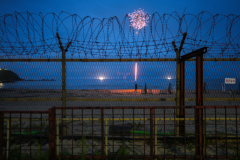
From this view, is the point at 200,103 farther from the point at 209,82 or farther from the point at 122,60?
the point at 122,60

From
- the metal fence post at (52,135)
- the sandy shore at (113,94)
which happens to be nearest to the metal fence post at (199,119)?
the sandy shore at (113,94)

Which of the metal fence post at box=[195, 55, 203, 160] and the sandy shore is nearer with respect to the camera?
the metal fence post at box=[195, 55, 203, 160]

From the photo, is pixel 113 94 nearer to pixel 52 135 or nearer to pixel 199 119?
pixel 52 135

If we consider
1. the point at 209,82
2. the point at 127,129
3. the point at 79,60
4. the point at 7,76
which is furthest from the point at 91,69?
the point at 209,82

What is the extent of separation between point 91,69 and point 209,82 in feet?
15.7

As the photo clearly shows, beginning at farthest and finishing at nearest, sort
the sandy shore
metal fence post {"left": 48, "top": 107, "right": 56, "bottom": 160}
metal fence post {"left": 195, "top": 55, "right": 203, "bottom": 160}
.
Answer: the sandy shore
metal fence post {"left": 195, "top": 55, "right": 203, "bottom": 160}
metal fence post {"left": 48, "top": 107, "right": 56, "bottom": 160}

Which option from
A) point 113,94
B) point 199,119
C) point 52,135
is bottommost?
point 52,135

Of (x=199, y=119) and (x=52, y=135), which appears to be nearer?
(x=52, y=135)

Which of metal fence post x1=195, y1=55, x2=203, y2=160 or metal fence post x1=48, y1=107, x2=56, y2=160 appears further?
metal fence post x1=195, y1=55, x2=203, y2=160

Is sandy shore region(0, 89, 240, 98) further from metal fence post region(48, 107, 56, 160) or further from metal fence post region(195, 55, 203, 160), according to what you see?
metal fence post region(48, 107, 56, 160)

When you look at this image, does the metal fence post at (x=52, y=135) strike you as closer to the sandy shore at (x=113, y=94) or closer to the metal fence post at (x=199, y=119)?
the sandy shore at (x=113, y=94)

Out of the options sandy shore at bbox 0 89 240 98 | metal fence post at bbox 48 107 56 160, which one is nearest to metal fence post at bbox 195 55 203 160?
sandy shore at bbox 0 89 240 98

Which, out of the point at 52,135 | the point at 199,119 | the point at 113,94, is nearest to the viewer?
the point at 52,135

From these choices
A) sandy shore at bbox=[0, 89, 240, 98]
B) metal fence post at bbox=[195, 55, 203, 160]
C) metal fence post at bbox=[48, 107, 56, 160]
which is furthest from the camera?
sandy shore at bbox=[0, 89, 240, 98]
